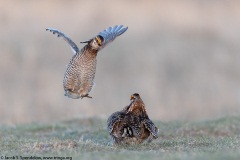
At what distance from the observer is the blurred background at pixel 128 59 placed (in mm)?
18484

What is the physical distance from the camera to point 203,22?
23.8 meters

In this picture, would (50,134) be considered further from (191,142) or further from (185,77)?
(185,77)

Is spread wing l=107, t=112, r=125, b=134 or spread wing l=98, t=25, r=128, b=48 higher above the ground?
spread wing l=98, t=25, r=128, b=48

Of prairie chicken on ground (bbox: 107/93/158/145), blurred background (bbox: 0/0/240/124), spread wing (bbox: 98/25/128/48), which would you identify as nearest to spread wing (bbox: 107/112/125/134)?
prairie chicken on ground (bbox: 107/93/158/145)

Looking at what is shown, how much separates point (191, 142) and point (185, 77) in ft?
35.5

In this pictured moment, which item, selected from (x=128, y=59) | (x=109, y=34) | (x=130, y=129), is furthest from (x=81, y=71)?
(x=128, y=59)

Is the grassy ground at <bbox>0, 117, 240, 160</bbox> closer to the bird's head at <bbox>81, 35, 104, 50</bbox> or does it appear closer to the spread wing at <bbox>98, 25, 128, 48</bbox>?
the bird's head at <bbox>81, 35, 104, 50</bbox>

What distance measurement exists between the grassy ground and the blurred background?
3.70m

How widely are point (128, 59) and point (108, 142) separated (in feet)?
32.9

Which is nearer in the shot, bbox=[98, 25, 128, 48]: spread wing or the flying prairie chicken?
the flying prairie chicken

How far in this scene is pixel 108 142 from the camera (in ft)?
35.1

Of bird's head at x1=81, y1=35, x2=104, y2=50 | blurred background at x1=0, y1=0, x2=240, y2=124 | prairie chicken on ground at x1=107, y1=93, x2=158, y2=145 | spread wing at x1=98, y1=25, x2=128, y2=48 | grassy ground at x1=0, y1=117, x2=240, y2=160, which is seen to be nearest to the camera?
grassy ground at x1=0, y1=117, x2=240, y2=160

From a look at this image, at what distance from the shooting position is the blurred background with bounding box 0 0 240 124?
60.6 feet

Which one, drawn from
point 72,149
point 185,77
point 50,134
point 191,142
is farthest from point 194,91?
point 72,149
